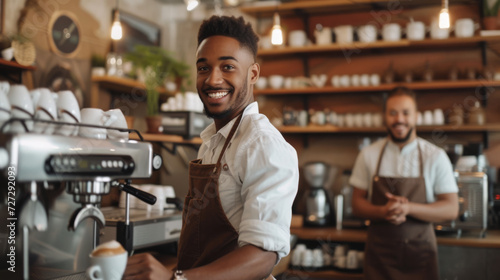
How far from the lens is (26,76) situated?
3.42 meters

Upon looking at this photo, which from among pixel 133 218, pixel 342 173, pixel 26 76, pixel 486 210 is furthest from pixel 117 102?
pixel 486 210

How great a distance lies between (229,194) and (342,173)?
2.97 m

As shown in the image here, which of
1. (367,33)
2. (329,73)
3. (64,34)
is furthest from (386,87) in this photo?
(64,34)

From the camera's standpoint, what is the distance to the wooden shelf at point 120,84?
13.0ft

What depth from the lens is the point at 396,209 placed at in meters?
2.68

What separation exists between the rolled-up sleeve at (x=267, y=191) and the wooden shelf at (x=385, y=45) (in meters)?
2.84

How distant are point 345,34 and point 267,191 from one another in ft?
9.80

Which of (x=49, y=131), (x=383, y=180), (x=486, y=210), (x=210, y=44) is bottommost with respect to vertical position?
(x=486, y=210)

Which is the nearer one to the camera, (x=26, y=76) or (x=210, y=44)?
(x=210, y=44)

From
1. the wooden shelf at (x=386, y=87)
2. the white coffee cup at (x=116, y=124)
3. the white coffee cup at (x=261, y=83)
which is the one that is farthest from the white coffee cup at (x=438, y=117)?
the white coffee cup at (x=116, y=124)

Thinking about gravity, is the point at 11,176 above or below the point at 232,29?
below

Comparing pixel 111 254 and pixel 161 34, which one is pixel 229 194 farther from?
pixel 161 34

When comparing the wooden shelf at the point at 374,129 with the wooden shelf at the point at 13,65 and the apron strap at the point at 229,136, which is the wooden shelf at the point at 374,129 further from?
the apron strap at the point at 229,136

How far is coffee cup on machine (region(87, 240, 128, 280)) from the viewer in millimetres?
1018
